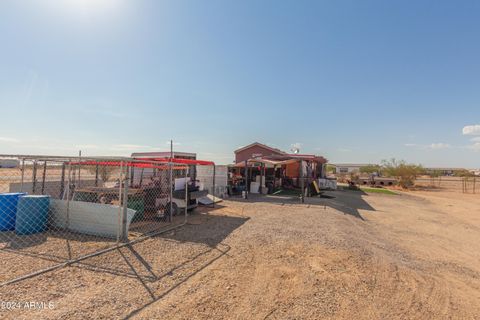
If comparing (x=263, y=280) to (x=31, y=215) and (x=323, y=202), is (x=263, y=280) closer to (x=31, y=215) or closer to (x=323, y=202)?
(x=31, y=215)

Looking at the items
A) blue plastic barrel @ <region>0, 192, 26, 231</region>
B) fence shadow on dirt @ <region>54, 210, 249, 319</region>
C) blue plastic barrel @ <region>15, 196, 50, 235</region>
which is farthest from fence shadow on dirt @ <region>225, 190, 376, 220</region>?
blue plastic barrel @ <region>0, 192, 26, 231</region>

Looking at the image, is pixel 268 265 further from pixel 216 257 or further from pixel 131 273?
pixel 131 273

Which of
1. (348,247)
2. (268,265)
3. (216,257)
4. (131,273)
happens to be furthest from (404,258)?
(131,273)

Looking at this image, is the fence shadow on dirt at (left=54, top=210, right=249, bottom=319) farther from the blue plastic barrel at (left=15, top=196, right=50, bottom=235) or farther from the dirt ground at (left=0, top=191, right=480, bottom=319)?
the blue plastic barrel at (left=15, top=196, right=50, bottom=235)

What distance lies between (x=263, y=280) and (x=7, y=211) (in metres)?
7.70

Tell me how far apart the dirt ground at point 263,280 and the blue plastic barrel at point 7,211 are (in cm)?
410

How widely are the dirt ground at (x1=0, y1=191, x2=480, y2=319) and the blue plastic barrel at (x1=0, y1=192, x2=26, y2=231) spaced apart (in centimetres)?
410

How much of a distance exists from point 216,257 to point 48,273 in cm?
315

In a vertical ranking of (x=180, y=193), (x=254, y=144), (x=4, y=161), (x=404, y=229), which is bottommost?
(x=404, y=229)

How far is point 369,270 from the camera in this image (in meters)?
5.21

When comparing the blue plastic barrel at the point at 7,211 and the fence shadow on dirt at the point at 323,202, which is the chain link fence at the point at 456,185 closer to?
the fence shadow on dirt at the point at 323,202

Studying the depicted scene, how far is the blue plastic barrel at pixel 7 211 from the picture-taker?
23.1ft

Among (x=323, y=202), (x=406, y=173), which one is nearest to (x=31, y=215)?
(x=323, y=202)

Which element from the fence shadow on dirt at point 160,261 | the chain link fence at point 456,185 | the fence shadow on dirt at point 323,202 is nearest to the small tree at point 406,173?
the chain link fence at point 456,185
